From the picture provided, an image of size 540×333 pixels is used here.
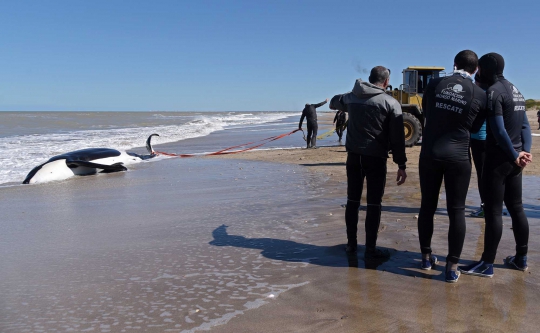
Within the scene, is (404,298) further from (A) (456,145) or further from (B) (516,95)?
(B) (516,95)

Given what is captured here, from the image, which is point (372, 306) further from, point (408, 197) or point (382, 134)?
point (408, 197)

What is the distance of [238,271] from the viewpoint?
4094 mm

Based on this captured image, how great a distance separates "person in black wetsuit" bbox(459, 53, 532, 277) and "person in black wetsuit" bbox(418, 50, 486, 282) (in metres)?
0.15

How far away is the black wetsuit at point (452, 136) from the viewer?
11.9 feet

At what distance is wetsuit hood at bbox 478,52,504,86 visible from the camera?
385 centimetres

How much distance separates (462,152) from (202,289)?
7.52ft

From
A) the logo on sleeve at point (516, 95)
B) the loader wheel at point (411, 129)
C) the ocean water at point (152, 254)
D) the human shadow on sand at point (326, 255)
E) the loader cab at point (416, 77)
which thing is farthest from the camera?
the loader cab at point (416, 77)

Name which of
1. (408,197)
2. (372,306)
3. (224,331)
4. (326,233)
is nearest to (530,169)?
(408,197)

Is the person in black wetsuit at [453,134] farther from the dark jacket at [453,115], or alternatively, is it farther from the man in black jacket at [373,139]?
the man in black jacket at [373,139]

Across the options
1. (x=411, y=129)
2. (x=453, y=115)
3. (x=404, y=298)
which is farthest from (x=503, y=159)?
(x=411, y=129)

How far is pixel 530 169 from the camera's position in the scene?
32.3 feet

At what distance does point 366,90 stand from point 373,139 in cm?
43

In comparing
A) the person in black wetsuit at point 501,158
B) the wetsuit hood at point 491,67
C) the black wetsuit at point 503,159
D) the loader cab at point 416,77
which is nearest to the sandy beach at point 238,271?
the person in black wetsuit at point 501,158

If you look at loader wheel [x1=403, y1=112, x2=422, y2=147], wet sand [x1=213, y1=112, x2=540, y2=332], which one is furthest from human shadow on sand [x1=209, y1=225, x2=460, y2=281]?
loader wheel [x1=403, y1=112, x2=422, y2=147]
